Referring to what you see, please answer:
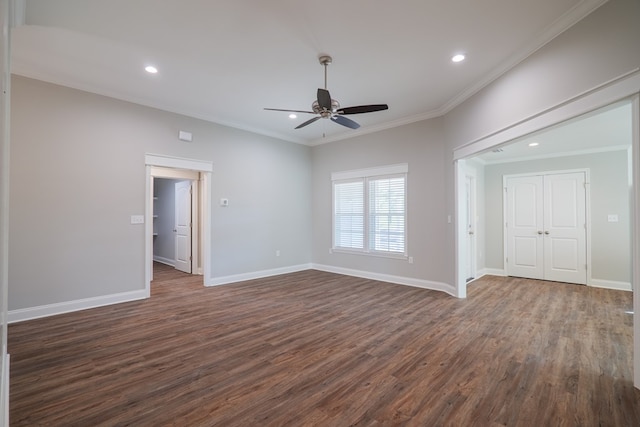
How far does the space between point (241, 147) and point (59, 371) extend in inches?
170

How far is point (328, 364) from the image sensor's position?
2.50 meters

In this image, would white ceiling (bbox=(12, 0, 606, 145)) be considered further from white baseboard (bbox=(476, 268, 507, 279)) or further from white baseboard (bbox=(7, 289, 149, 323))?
white baseboard (bbox=(476, 268, 507, 279))

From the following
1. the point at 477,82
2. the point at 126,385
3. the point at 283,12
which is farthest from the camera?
the point at 477,82

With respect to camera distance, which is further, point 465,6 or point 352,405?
point 465,6

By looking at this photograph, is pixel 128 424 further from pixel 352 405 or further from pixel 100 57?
pixel 100 57

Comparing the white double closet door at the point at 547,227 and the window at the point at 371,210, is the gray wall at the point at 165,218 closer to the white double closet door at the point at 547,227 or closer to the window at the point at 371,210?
the window at the point at 371,210

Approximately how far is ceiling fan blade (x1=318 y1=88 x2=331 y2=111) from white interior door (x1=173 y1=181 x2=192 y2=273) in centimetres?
466

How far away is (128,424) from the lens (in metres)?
1.78

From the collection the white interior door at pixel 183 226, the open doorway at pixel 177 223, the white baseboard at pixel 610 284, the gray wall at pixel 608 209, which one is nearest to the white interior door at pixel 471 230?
the gray wall at pixel 608 209

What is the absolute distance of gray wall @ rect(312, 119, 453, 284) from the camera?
16.1ft

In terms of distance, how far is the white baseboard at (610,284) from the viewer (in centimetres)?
512

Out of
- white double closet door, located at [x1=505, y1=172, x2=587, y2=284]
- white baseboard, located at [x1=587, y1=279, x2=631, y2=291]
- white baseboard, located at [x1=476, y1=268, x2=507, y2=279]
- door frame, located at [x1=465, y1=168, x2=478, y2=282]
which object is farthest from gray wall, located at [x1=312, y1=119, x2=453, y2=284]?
white baseboard, located at [x1=587, y1=279, x2=631, y2=291]

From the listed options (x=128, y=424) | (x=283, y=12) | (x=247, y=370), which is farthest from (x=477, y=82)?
(x=128, y=424)

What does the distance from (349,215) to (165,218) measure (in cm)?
516
